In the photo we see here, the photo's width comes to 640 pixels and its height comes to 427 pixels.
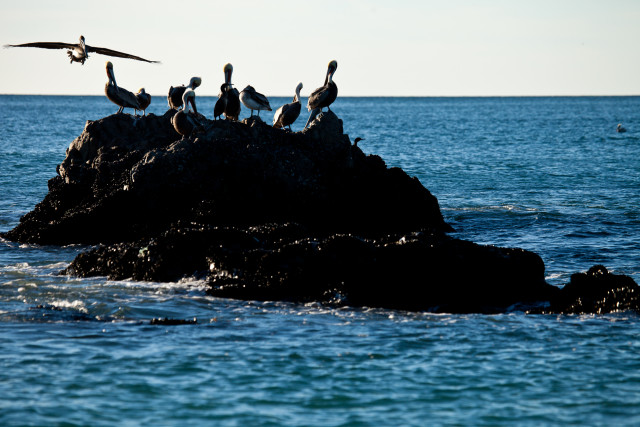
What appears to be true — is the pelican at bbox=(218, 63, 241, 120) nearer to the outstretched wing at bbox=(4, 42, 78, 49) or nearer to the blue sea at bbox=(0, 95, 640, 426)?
the outstretched wing at bbox=(4, 42, 78, 49)

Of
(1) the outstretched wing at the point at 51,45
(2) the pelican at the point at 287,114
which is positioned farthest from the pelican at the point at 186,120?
(1) the outstretched wing at the point at 51,45

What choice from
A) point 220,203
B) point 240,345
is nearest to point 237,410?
point 240,345

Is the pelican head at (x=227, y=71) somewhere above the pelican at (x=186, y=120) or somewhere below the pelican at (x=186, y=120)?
above

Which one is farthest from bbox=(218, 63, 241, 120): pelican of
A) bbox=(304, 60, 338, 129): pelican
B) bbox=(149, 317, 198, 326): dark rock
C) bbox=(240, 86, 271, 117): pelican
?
bbox=(149, 317, 198, 326): dark rock

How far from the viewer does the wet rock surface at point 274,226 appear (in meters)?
13.3

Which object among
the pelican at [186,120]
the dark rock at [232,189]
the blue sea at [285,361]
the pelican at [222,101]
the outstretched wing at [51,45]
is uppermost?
the outstretched wing at [51,45]

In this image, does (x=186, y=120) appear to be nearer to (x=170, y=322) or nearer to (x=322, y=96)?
Result: (x=322, y=96)

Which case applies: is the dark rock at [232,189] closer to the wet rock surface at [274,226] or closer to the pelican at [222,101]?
the wet rock surface at [274,226]

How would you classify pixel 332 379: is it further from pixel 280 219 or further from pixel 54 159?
pixel 54 159

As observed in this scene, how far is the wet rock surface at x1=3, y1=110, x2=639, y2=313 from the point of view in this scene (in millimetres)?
13305

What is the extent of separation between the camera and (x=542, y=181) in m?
36.9

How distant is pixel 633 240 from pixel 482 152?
1472 inches

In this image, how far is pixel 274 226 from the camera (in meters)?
15.8

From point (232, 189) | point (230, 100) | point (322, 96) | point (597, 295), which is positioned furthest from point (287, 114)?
point (597, 295)
